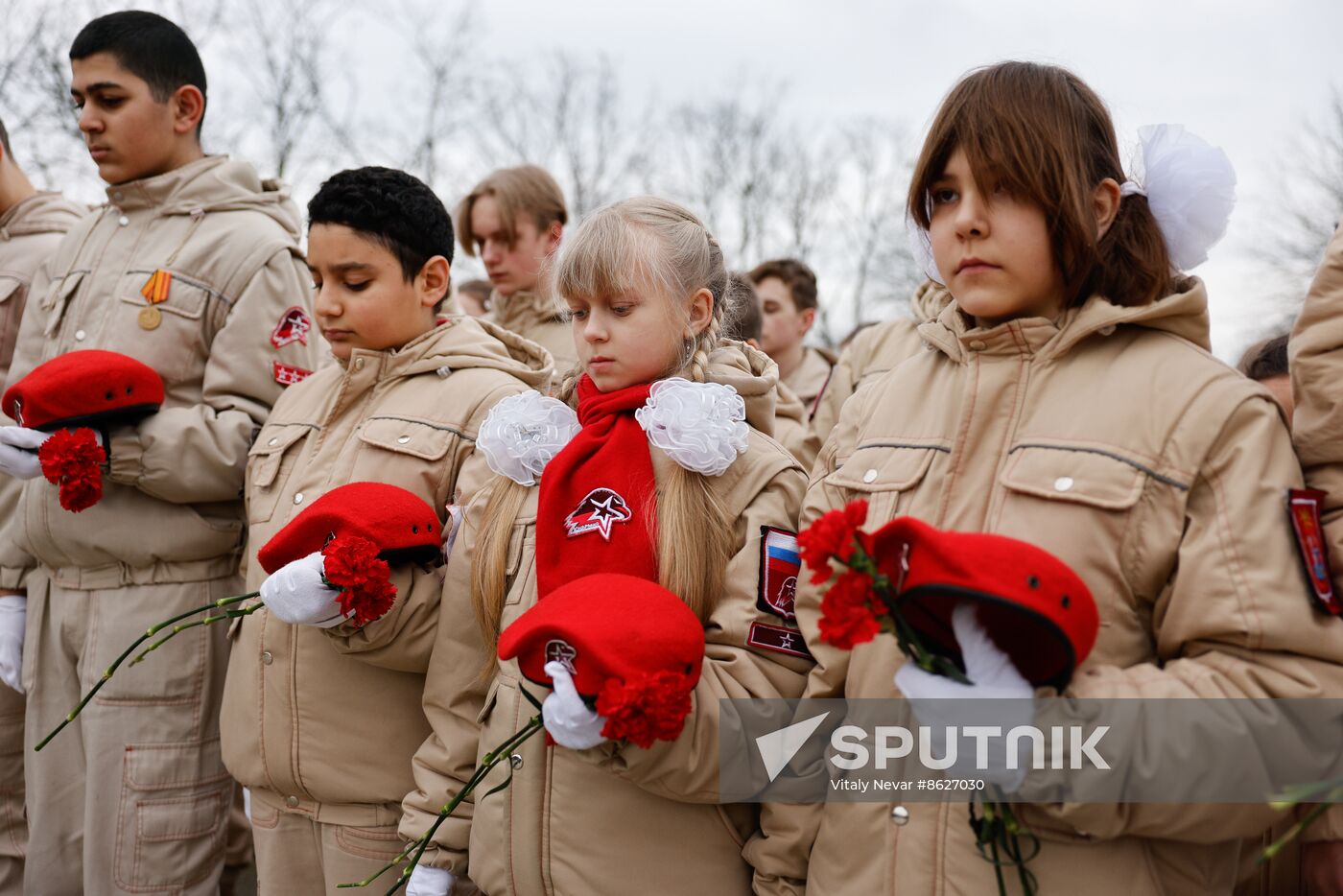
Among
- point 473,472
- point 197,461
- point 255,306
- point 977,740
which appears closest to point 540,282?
point 255,306

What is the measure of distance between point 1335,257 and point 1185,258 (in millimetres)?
248

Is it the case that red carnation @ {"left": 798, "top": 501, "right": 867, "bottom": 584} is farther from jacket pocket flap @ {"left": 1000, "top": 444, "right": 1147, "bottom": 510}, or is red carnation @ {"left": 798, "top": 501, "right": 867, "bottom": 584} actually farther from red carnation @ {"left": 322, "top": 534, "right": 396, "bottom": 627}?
red carnation @ {"left": 322, "top": 534, "right": 396, "bottom": 627}

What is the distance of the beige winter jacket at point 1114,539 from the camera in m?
1.87

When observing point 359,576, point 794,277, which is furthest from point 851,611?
point 794,277

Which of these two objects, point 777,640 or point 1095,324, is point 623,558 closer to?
point 777,640

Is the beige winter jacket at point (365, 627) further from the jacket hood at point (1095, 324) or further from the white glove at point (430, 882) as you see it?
the jacket hood at point (1095, 324)

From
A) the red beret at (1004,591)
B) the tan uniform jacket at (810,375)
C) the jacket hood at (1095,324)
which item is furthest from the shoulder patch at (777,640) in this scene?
the tan uniform jacket at (810,375)

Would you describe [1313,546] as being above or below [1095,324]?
below

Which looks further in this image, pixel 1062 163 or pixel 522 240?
pixel 522 240

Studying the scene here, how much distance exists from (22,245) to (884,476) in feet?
13.6

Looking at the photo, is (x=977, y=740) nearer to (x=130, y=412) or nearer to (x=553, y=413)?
(x=553, y=413)

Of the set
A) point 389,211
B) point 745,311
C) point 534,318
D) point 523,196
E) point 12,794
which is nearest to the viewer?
point 389,211

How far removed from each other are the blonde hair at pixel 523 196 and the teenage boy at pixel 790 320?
A: 1568 millimetres

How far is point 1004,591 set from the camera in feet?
5.73
